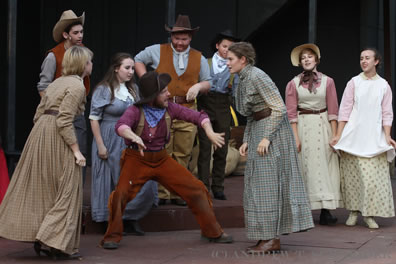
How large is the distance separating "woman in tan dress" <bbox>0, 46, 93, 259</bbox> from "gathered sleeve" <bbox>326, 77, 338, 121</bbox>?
278cm

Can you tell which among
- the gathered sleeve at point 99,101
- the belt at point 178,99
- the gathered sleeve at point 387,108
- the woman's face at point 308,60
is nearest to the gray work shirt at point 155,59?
the belt at point 178,99

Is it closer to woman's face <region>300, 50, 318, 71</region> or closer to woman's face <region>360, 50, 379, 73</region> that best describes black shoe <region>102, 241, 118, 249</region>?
woman's face <region>300, 50, 318, 71</region>

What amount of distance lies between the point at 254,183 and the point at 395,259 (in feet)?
4.02

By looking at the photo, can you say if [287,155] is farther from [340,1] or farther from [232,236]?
[340,1]

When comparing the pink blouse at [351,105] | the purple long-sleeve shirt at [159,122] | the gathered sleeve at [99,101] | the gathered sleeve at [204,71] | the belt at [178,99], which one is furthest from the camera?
the pink blouse at [351,105]

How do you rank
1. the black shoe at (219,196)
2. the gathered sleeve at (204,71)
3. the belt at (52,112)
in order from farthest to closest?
the black shoe at (219,196) < the gathered sleeve at (204,71) < the belt at (52,112)

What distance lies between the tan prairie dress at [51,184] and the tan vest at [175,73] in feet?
5.28

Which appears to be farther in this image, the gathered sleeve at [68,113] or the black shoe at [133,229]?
the black shoe at [133,229]

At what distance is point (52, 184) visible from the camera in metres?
5.96

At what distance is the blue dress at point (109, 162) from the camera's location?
696cm

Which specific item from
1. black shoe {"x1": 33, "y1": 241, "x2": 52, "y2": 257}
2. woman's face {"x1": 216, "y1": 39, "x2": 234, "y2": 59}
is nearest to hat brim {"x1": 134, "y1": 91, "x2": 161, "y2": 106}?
black shoe {"x1": 33, "y1": 241, "x2": 52, "y2": 257}

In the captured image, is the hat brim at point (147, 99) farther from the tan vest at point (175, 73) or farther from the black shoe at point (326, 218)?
the black shoe at point (326, 218)

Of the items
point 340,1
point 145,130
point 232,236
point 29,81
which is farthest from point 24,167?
point 340,1

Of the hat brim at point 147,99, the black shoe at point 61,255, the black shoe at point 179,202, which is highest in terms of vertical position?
the hat brim at point 147,99
